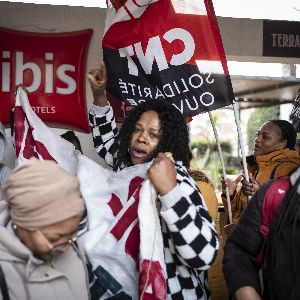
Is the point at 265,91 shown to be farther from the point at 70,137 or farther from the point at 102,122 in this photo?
the point at 102,122

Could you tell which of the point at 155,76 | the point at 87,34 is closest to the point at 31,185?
the point at 155,76

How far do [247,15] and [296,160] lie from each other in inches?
76.0

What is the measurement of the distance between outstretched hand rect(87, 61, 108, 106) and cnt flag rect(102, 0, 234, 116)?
0.63 ft

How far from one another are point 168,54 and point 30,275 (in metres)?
2.01

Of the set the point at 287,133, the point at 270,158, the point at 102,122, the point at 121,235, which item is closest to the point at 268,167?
the point at 270,158

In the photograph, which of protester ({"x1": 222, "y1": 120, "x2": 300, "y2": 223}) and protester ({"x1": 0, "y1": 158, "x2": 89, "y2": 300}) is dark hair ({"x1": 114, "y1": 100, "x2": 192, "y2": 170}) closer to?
protester ({"x1": 0, "y1": 158, "x2": 89, "y2": 300})

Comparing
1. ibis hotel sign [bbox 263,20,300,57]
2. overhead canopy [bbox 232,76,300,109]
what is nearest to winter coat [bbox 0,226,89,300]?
ibis hotel sign [bbox 263,20,300,57]

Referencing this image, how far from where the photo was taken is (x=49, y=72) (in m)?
4.50

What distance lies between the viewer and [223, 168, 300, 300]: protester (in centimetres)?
169

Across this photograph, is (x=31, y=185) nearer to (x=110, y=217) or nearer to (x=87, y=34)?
(x=110, y=217)

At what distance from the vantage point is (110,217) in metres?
2.15

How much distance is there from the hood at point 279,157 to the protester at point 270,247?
238 cm

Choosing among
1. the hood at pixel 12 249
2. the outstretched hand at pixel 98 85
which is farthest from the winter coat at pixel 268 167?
the hood at pixel 12 249

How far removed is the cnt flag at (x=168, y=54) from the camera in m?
2.98
